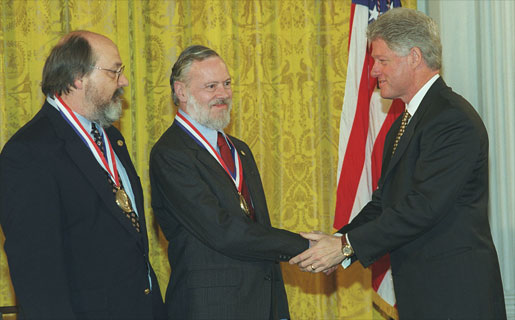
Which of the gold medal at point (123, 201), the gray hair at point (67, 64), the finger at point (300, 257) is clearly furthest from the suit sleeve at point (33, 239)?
the finger at point (300, 257)

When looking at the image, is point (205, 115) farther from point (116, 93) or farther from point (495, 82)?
point (495, 82)

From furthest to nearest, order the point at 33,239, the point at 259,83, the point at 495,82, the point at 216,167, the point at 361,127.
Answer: the point at 259,83 < the point at 361,127 < the point at 495,82 < the point at 216,167 < the point at 33,239

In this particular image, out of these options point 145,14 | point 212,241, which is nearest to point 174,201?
point 212,241

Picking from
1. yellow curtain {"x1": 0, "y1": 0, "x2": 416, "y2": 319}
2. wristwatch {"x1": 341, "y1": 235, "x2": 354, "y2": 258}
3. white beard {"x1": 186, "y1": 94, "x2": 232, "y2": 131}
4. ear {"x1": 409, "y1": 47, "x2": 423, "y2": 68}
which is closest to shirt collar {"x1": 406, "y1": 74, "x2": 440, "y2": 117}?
ear {"x1": 409, "y1": 47, "x2": 423, "y2": 68}

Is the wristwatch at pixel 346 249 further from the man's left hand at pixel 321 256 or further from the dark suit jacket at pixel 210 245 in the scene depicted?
the dark suit jacket at pixel 210 245

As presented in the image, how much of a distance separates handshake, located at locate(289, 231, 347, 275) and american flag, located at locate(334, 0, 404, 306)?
117 centimetres

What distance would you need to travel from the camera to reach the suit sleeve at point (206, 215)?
127 inches

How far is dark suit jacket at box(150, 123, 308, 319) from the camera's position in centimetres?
317

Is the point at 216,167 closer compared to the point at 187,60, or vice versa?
the point at 216,167

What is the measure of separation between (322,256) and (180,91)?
1.25 meters

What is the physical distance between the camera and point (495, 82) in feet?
15.0

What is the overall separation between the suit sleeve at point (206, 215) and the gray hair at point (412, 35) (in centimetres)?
123

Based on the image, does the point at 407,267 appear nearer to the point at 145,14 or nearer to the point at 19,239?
the point at 19,239

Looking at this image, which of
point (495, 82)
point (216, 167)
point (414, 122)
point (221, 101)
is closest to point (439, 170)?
point (414, 122)
